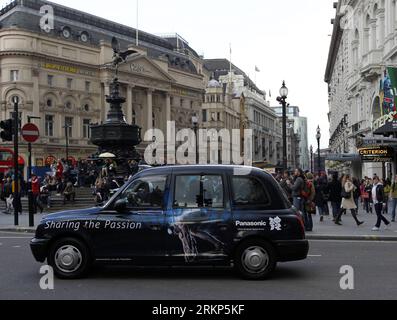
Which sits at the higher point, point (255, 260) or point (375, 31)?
point (375, 31)

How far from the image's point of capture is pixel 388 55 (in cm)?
3503

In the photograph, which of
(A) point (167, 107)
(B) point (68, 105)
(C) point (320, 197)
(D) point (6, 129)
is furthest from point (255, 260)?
(A) point (167, 107)

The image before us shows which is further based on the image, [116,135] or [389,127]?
[116,135]

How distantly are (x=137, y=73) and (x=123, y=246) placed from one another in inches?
3107

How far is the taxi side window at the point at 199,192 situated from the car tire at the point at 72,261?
1.66 m

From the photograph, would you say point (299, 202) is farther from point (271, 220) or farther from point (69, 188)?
point (69, 188)

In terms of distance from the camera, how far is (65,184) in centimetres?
3128

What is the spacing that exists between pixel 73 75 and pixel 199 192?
6972 centimetres

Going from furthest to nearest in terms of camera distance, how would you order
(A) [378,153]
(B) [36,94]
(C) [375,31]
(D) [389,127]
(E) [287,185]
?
1. (B) [36,94]
2. (C) [375,31]
3. (A) [378,153]
4. (D) [389,127]
5. (E) [287,185]

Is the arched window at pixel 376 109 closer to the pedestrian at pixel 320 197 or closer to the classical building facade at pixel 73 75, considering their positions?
the pedestrian at pixel 320 197

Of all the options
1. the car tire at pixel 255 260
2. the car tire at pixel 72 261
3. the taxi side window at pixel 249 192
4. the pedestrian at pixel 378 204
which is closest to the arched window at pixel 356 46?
the pedestrian at pixel 378 204

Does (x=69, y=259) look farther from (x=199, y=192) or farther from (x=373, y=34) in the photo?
(x=373, y=34)

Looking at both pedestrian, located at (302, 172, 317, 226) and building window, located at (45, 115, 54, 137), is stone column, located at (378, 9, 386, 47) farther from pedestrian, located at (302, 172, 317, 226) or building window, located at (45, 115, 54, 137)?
building window, located at (45, 115, 54, 137)
